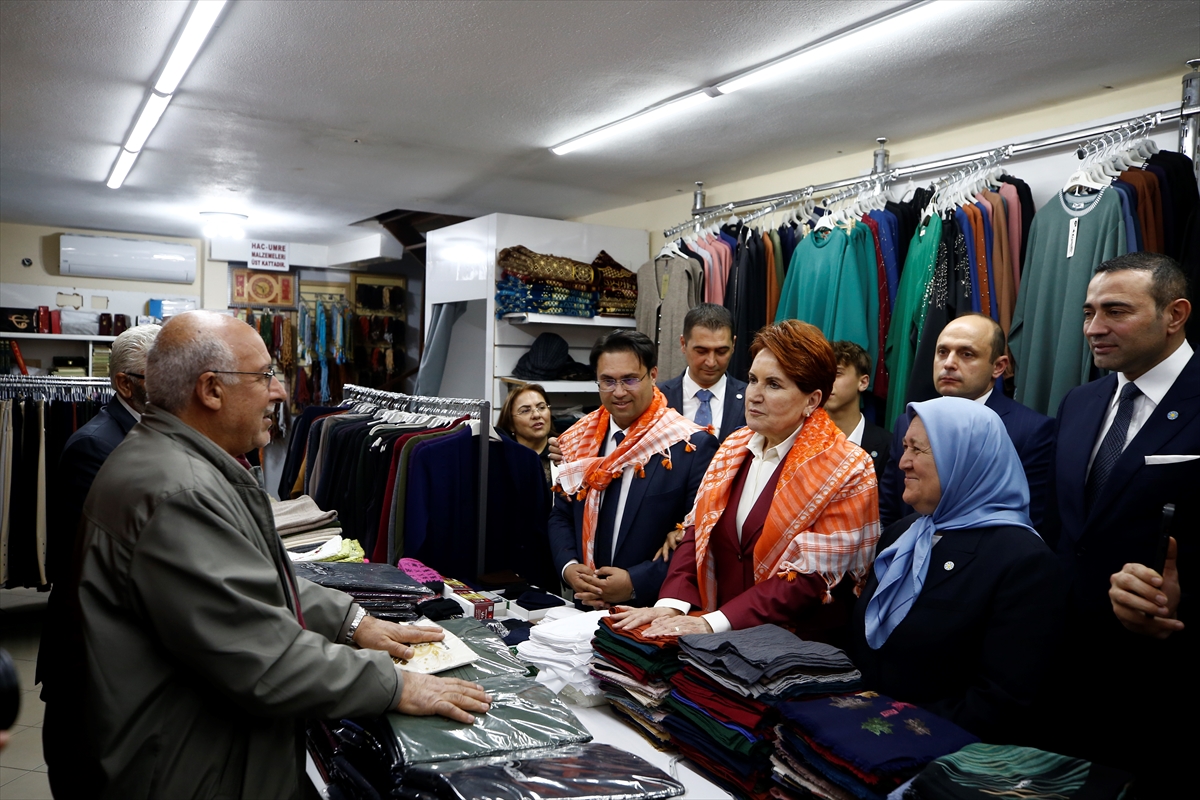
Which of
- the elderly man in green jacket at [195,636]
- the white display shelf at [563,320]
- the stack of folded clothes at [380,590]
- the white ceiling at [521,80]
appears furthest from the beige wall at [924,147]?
the elderly man in green jacket at [195,636]

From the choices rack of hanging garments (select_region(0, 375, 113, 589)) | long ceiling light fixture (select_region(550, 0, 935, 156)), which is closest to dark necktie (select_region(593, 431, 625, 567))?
long ceiling light fixture (select_region(550, 0, 935, 156))

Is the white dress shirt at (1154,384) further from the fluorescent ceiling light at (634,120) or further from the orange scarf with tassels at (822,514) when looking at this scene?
the fluorescent ceiling light at (634,120)

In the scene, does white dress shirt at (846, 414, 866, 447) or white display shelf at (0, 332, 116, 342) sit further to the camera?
white display shelf at (0, 332, 116, 342)

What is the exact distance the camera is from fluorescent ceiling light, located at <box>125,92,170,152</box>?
13.7 ft

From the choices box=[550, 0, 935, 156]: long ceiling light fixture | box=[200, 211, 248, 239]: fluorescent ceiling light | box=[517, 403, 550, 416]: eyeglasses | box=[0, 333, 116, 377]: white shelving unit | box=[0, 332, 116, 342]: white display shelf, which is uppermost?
box=[550, 0, 935, 156]: long ceiling light fixture

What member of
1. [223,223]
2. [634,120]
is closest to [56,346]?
[223,223]

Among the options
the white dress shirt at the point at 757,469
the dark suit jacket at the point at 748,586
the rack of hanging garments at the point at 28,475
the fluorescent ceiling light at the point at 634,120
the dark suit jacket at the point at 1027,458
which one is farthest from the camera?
the rack of hanging garments at the point at 28,475

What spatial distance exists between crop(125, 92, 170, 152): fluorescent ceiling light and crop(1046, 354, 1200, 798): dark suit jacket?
14.6 feet

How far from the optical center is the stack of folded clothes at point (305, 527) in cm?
279

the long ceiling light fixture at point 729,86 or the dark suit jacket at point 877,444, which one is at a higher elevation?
the long ceiling light fixture at point 729,86

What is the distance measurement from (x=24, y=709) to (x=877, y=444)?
4251 mm

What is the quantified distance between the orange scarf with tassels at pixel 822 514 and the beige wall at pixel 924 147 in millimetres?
2833

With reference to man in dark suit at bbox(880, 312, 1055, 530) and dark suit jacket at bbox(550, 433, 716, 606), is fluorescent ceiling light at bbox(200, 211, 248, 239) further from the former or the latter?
man in dark suit at bbox(880, 312, 1055, 530)

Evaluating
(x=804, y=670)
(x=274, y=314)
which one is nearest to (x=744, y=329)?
(x=804, y=670)
